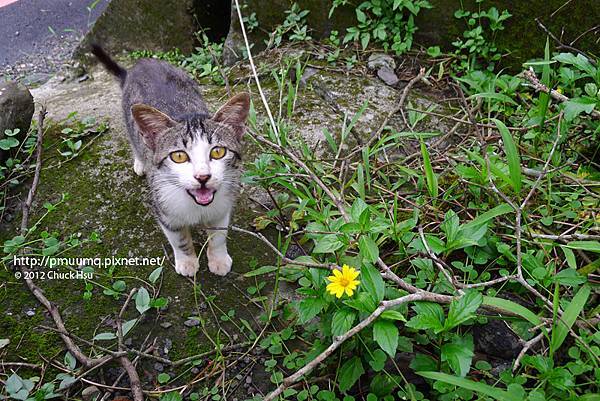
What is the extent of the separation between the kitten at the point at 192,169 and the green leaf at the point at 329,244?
0.56 metres

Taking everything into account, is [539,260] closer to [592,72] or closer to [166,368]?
[592,72]

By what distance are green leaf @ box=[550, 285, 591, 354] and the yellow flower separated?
2.23ft

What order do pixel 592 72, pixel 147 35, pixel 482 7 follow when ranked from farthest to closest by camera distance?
pixel 147 35
pixel 482 7
pixel 592 72

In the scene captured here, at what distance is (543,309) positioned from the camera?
195 centimetres

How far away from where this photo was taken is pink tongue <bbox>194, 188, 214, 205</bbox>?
2180 mm

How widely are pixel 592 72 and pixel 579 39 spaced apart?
1207mm

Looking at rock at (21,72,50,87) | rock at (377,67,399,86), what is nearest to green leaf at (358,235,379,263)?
rock at (377,67,399,86)

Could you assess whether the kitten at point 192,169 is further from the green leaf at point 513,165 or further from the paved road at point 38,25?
the paved road at point 38,25

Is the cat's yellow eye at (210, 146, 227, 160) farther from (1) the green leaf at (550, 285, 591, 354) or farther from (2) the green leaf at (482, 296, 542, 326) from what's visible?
(1) the green leaf at (550, 285, 591, 354)

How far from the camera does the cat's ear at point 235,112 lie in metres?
2.31

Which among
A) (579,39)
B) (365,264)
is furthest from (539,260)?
(579,39)

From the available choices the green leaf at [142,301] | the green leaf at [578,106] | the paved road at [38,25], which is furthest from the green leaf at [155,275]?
the paved road at [38,25]

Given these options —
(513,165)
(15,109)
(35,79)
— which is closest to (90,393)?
(15,109)

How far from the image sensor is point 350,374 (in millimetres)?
→ 1886
